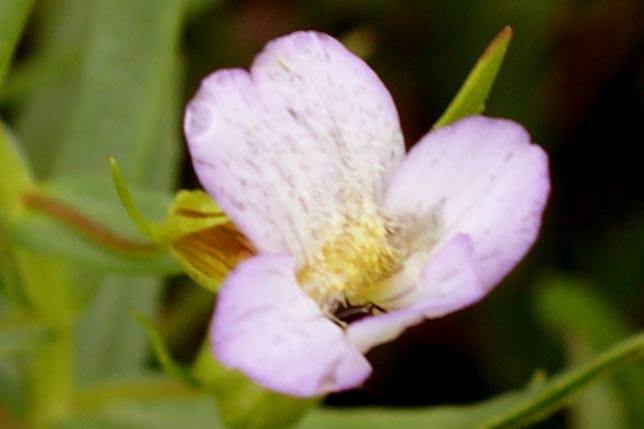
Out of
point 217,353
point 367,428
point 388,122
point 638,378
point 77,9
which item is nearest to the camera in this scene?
point 217,353

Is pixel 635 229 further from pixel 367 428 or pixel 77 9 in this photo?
pixel 77 9

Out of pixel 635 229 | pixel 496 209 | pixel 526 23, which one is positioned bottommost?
pixel 635 229

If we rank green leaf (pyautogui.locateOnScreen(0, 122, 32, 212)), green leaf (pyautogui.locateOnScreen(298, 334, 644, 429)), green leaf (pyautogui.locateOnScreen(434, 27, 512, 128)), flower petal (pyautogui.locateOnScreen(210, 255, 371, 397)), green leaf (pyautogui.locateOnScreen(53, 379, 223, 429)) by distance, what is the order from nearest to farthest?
flower petal (pyautogui.locateOnScreen(210, 255, 371, 397)), green leaf (pyautogui.locateOnScreen(434, 27, 512, 128)), green leaf (pyautogui.locateOnScreen(298, 334, 644, 429)), green leaf (pyautogui.locateOnScreen(0, 122, 32, 212)), green leaf (pyautogui.locateOnScreen(53, 379, 223, 429))

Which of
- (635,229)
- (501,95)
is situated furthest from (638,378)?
(501,95)

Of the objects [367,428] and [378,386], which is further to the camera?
[378,386]

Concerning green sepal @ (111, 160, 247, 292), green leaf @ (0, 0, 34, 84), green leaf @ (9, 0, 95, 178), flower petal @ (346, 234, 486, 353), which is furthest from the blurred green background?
flower petal @ (346, 234, 486, 353)

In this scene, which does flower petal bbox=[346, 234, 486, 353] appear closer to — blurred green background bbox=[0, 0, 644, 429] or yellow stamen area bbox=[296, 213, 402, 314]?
yellow stamen area bbox=[296, 213, 402, 314]

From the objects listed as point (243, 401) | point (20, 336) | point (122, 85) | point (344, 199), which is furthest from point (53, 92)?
point (344, 199)

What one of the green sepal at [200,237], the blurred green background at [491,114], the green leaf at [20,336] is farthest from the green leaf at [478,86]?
the blurred green background at [491,114]
